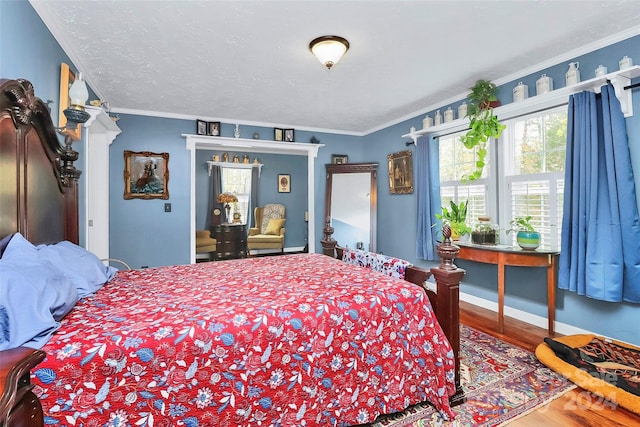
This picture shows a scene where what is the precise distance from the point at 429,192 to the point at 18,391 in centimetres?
410

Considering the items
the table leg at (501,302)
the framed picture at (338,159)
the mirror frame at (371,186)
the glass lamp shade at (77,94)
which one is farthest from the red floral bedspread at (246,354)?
the framed picture at (338,159)

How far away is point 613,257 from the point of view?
7.95 ft

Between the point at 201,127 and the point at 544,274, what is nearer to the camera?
the point at 544,274

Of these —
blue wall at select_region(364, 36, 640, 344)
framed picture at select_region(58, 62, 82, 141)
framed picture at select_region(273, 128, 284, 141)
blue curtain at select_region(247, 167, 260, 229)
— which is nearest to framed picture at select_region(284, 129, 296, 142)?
framed picture at select_region(273, 128, 284, 141)

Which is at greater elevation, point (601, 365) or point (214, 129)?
point (214, 129)

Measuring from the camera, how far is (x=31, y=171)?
1.79m

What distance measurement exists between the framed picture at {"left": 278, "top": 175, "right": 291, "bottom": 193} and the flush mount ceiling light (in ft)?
18.7

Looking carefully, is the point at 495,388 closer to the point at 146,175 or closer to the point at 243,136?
the point at 243,136

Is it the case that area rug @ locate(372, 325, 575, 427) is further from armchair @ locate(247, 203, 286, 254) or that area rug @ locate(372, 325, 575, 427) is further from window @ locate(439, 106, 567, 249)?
armchair @ locate(247, 203, 286, 254)

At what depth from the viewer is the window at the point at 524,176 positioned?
9.87 feet

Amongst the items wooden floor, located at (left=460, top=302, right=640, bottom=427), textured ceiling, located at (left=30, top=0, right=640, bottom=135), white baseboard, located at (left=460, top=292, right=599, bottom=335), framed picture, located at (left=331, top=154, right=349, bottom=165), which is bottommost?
wooden floor, located at (left=460, top=302, right=640, bottom=427)

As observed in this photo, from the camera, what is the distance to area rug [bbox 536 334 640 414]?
189 cm

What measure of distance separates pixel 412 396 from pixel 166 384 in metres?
1.30

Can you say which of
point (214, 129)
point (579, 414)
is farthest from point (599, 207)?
point (214, 129)
